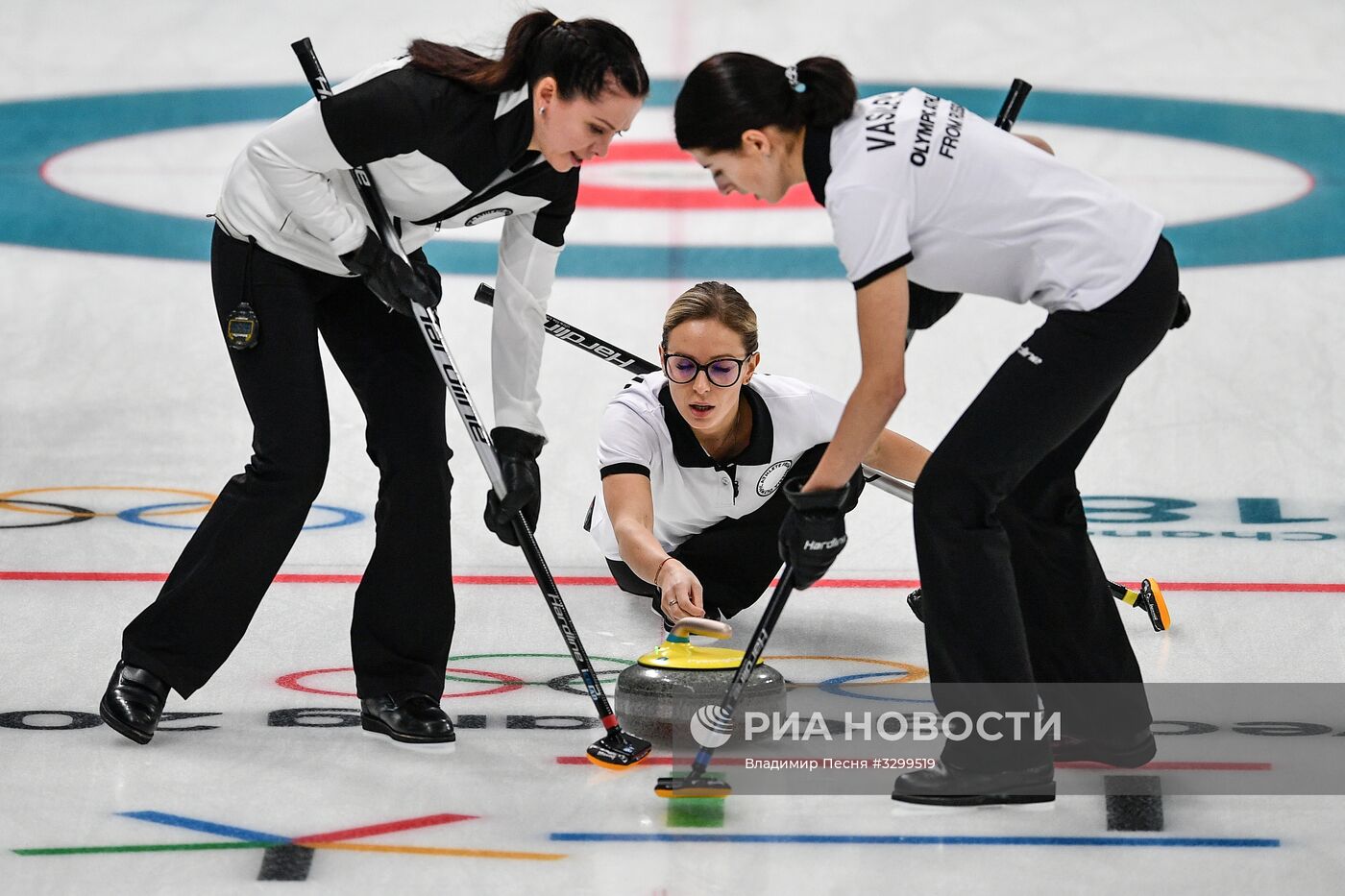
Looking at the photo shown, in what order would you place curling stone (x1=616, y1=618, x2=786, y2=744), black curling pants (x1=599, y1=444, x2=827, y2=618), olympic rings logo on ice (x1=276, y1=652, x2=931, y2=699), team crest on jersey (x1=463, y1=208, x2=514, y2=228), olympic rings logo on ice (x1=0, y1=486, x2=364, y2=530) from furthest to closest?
olympic rings logo on ice (x1=0, y1=486, x2=364, y2=530)
black curling pants (x1=599, y1=444, x2=827, y2=618)
olympic rings logo on ice (x1=276, y1=652, x2=931, y2=699)
team crest on jersey (x1=463, y1=208, x2=514, y2=228)
curling stone (x1=616, y1=618, x2=786, y2=744)

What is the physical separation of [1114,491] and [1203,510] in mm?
283

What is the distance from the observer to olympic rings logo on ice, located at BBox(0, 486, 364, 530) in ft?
14.3

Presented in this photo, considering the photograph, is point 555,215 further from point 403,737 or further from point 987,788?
point 987,788

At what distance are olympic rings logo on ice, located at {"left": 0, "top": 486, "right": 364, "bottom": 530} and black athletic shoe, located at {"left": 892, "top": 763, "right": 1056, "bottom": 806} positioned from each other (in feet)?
7.53

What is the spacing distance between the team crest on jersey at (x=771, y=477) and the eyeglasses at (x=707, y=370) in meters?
0.32

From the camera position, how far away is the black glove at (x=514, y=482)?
9.86 ft

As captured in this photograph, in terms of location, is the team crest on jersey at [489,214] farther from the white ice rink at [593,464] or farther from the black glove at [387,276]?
the white ice rink at [593,464]

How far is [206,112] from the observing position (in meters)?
8.08

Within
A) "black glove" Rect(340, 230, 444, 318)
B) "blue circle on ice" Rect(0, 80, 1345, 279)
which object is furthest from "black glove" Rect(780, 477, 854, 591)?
"blue circle on ice" Rect(0, 80, 1345, 279)

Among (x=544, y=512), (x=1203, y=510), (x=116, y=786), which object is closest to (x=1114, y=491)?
(x=1203, y=510)

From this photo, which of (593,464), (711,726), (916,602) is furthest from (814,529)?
(593,464)

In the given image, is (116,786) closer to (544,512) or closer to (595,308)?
(544,512)

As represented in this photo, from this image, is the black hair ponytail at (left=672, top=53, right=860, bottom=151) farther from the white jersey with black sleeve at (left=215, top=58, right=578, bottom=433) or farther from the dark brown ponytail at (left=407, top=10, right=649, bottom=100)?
the white jersey with black sleeve at (left=215, top=58, right=578, bottom=433)

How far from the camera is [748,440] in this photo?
3523mm
